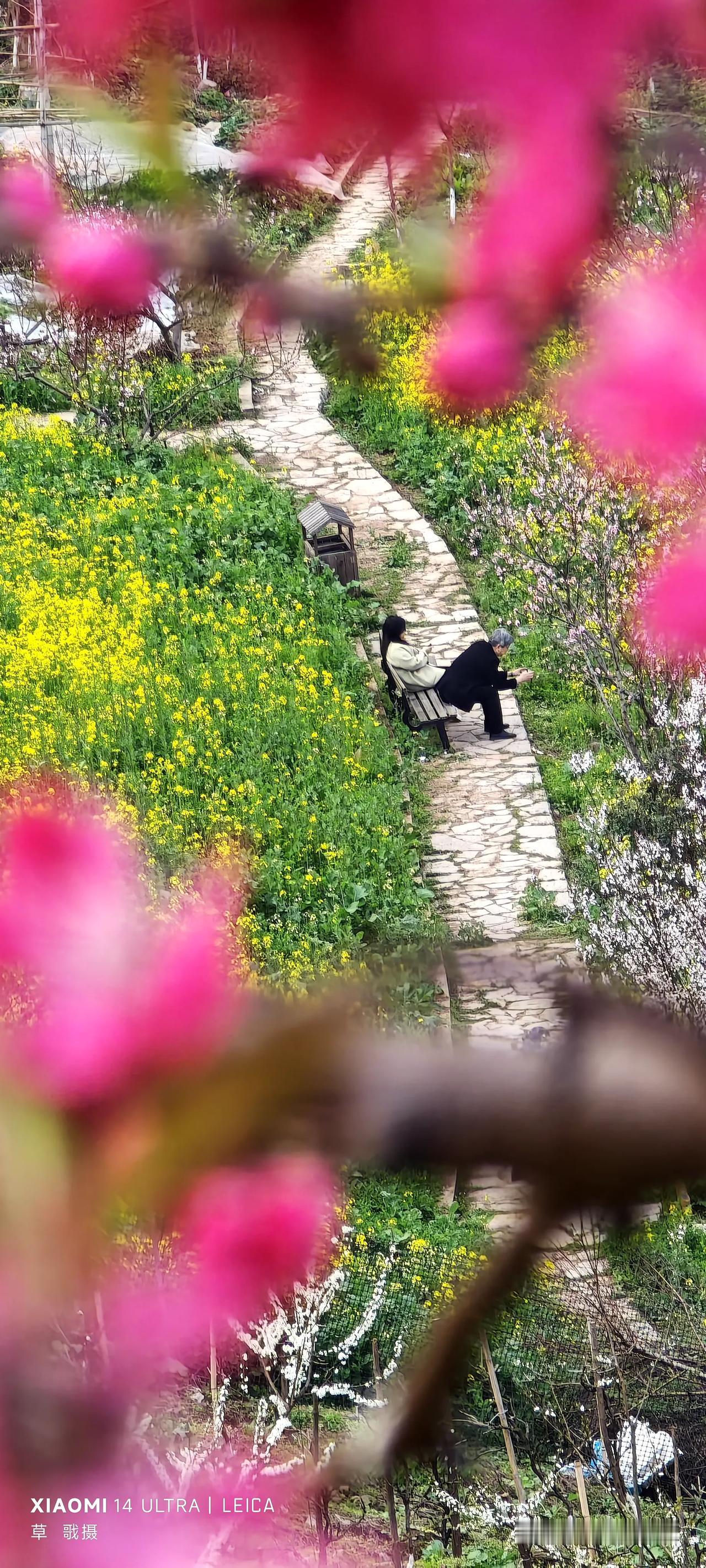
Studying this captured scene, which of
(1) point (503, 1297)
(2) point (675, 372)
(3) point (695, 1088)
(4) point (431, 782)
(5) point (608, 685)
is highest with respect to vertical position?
(2) point (675, 372)

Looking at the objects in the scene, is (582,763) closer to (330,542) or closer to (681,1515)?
(330,542)

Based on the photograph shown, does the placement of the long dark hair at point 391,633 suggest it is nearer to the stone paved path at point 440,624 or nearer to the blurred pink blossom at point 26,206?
the stone paved path at point 440,624

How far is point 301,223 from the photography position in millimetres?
14125

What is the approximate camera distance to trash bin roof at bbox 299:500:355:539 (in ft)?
32.4

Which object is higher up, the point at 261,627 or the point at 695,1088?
the point at 695,1088

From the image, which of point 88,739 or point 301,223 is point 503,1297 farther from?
point 301,223

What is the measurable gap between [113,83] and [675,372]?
0.33 meters

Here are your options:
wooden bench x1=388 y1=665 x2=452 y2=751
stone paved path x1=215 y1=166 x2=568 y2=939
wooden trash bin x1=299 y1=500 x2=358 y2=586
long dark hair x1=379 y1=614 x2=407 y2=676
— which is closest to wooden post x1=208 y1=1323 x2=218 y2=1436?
stone paved path x1=215 y1=166 x2=568 y2=939

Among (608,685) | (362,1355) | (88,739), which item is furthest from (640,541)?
(362,1355)

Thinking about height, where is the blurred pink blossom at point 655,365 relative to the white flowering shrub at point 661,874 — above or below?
above

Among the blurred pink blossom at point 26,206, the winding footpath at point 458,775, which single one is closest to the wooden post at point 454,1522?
the winding footpath at point 458,775

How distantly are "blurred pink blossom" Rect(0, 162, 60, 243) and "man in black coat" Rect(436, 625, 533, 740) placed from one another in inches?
265

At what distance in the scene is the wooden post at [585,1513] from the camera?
3176mm

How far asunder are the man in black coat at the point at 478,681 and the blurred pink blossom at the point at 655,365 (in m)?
7.50
